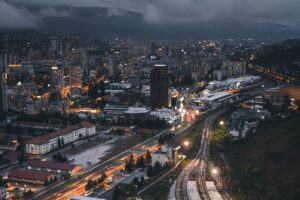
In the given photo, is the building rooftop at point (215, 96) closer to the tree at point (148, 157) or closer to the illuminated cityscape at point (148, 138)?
the illuminated cityscape at point (148, 138)

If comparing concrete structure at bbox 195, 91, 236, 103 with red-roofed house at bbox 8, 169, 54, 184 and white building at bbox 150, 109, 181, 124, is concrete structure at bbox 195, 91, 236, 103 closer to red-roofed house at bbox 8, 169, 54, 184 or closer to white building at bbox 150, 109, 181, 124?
white building at bbox 150, 109, 181, 124

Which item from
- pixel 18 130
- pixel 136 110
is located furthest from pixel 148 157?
pixel 136 110

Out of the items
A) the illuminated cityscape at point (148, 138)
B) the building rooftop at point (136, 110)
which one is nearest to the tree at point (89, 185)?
the illuminated cityscape at point (148, 138)

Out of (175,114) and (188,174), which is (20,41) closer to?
(175,114)

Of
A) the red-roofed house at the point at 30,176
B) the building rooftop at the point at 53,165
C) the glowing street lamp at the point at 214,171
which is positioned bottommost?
the red-roofed house at the point at 30,176

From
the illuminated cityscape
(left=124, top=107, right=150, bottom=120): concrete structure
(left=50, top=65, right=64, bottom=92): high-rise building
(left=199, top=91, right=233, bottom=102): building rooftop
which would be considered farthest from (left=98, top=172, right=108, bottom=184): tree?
(left=50, top=65, right=64, bottom=92): high-rise building

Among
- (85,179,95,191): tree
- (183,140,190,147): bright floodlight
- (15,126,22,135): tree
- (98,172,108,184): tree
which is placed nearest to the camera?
(85,179,95,191): tree

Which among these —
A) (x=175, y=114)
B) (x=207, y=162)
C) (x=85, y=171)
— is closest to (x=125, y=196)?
(x=85, y=171)

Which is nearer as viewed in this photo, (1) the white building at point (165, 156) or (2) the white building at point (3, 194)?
(2) the white building at point (3, 194)
